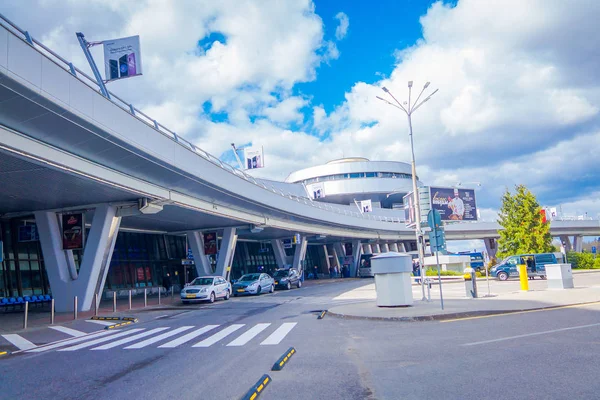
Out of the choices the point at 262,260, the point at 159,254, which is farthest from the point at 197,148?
the point at 262,260

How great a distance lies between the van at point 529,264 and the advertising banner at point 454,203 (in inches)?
1040

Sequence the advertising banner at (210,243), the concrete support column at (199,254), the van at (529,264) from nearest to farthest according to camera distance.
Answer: the van at (529,264) → the concrete support column at (199,254) → the advertising banner at (210,243)

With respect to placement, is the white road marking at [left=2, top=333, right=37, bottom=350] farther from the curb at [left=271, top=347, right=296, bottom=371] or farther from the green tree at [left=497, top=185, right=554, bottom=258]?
the green tree at [left=497, top=185, right=554, bottom=258]

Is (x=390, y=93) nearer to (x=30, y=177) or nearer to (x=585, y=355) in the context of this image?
(x=30, y=177)

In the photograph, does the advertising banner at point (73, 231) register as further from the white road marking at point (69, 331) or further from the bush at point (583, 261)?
the bush at point (583, 261)

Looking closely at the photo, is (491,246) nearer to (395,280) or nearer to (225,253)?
(225,253)

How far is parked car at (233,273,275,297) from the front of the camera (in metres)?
30.8

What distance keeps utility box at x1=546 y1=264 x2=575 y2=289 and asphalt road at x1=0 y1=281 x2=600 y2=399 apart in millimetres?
8961

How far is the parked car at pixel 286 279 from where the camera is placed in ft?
122

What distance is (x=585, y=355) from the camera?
753cm

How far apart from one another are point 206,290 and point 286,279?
1226 cm

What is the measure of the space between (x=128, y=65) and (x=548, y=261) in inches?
1186

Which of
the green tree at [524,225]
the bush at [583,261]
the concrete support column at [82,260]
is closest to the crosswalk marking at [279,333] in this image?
the concrete support column at [82,260]

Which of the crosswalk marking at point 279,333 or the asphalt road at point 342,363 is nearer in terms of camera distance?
the asphalt road at point 342,363
